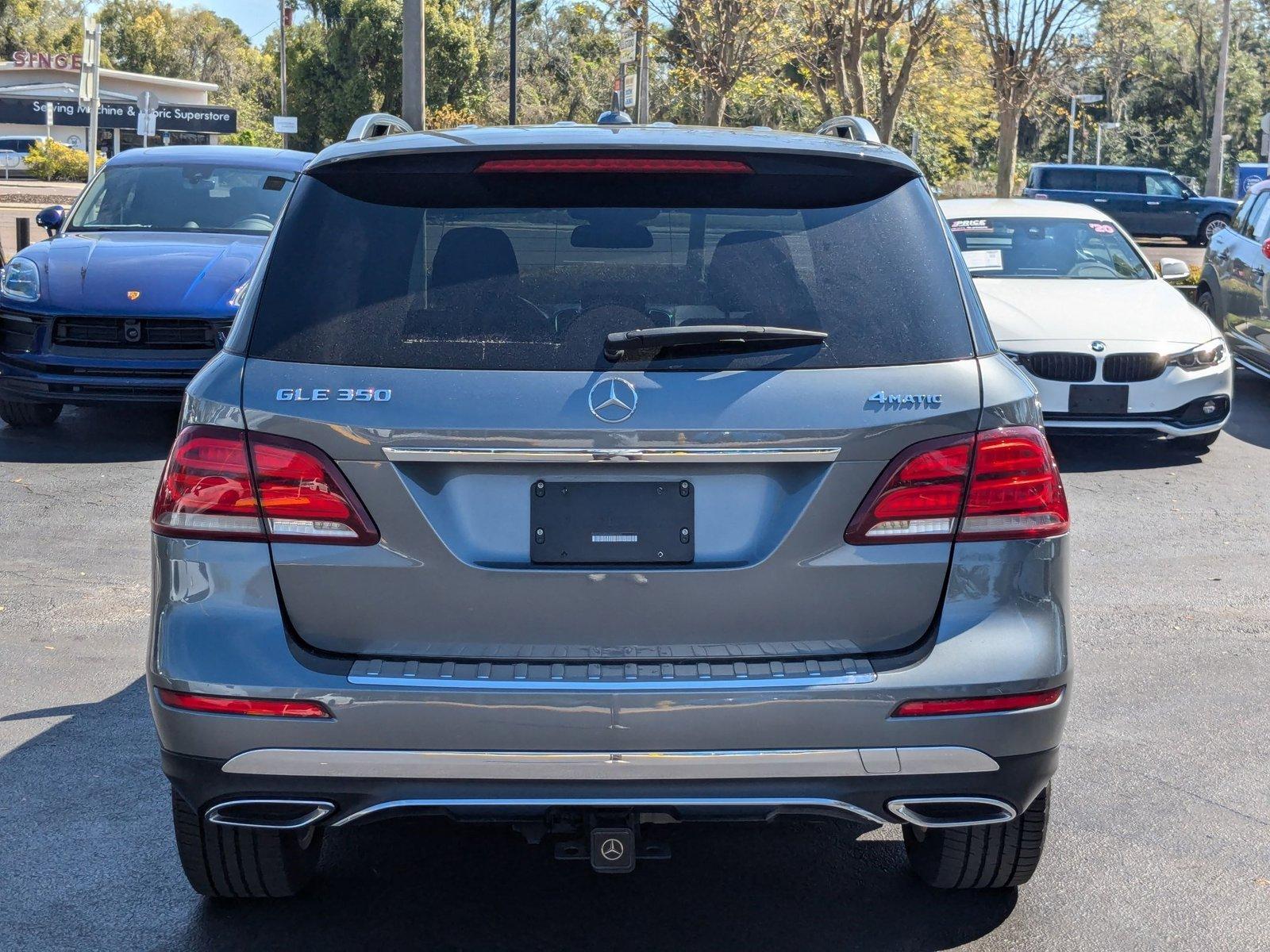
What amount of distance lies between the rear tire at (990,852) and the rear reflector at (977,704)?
15.9 inches

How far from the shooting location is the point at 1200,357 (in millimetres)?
9930

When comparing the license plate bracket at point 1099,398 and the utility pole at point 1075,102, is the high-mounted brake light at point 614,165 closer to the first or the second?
the license plate bracket at point 1099,398

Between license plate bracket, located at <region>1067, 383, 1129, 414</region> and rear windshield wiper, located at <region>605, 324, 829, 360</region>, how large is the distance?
23.3 ft

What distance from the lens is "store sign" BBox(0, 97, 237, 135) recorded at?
228 ft

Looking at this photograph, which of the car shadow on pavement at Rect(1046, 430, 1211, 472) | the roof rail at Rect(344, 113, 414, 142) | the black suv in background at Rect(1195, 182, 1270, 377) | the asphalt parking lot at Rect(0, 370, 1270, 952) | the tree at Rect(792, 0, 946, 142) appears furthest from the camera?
the tree at Rect(792, 0, 946, 142)

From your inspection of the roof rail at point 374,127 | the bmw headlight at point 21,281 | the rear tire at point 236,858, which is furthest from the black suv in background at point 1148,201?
the rear tire at point 236,858

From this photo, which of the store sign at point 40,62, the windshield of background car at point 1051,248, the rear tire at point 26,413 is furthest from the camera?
the store sign at point 40,62

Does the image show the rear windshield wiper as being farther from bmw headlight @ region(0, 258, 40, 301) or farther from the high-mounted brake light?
bmw headlight @ region(0, 258, 40, 301)

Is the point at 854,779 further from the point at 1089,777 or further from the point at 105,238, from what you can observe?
the point at 105,238

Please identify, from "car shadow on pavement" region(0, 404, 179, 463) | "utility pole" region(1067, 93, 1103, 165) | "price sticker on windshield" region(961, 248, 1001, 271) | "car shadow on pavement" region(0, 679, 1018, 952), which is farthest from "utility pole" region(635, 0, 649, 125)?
"car shadow on pavement" region(0, 679, 1018, 952)

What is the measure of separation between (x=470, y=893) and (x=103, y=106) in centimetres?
7231

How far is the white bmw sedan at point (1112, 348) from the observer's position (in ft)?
32.1

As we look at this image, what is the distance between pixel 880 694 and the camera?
2.99m

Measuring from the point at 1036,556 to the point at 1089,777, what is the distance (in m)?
1.70
